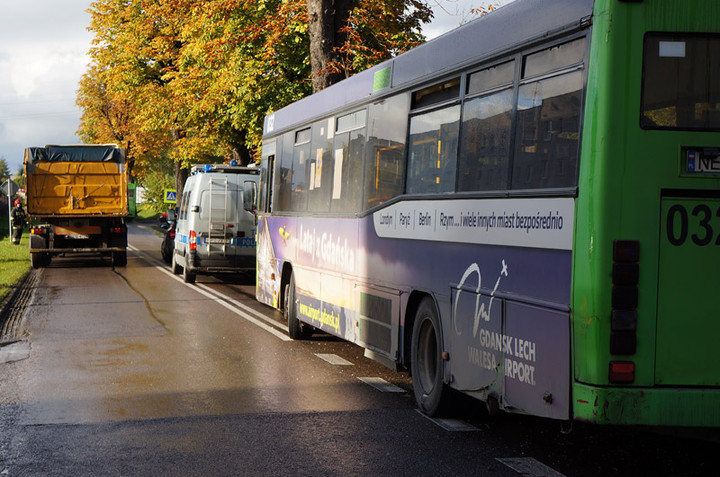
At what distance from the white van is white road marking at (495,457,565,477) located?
15.8m

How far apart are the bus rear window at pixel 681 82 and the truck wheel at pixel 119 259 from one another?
77.6ft

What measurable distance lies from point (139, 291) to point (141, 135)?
48413 millimetres

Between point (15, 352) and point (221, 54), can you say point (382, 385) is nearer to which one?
point (15, 352)

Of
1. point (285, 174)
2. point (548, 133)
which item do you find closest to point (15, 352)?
point (285, 174)

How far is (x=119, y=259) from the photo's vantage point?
28031 mm

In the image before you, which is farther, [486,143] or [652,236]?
[486,143]

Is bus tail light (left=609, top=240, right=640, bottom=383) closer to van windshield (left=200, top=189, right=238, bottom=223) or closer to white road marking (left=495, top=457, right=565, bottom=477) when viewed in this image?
white road marking (left=495, top=457, right=565, bottom=477)

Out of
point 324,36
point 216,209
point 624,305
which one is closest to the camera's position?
point 624,305

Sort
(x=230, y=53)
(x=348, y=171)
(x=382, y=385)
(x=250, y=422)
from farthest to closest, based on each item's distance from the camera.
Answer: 1. (x=230, y=53)
2. (x=348, y=171)
3. (x=382, y=385)
4. (x=250, y=422)

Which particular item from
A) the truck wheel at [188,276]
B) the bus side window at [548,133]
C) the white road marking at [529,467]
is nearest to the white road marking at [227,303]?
the truck wheel at [188,276]

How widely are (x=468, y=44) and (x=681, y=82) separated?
7.55 ft

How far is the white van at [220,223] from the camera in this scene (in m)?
22.1

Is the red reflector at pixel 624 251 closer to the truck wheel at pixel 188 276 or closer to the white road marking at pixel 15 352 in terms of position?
the white road marking at pixel 15 352

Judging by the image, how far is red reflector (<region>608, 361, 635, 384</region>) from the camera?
5574mm
